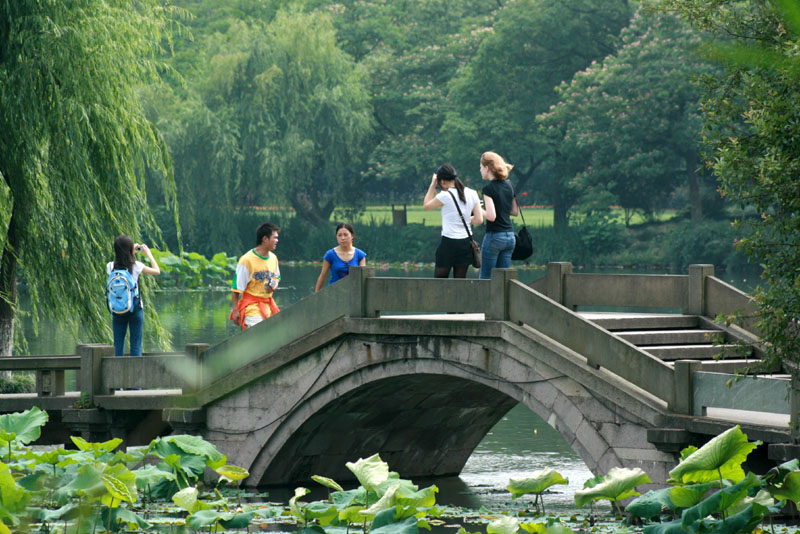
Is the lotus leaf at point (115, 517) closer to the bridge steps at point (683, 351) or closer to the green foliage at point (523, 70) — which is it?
the bridge steps at point (683, 351)

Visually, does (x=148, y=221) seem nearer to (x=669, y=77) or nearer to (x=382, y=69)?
(x=669, y=77)

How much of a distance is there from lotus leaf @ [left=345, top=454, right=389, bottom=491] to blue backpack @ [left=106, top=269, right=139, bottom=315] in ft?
12.9

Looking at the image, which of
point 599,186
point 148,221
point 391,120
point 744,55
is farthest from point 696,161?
point 744,55

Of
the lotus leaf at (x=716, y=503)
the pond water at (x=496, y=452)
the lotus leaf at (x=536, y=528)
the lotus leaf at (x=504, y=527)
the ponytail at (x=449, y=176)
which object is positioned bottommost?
the pond water at (x=496, y=452)

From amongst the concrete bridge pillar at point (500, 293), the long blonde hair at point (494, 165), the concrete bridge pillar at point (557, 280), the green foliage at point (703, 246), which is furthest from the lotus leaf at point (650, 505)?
the green foliage at point (703, 246)

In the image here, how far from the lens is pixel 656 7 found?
28.2 feet

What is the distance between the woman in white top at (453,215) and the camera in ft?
37.4

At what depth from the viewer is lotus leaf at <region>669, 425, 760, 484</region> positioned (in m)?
7.89

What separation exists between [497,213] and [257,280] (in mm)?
2448

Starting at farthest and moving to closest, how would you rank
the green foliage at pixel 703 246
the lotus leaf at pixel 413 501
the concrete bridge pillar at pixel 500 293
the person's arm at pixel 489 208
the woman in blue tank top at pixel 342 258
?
1. the green foliage at pixel 703 246
2. the woman in blue tank top at pixel 342 258
3. the person's arm at pixel 489 208
4. the concrete bridge pillar at pixel 500 293
5. the lotus leaf at pixel 413 501

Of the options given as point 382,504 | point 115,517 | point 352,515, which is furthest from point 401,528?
point 115,517

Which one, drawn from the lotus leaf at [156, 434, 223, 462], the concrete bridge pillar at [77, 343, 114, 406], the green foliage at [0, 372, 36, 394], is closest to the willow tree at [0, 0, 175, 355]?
the green foliage at [0, 372, 36, 394]

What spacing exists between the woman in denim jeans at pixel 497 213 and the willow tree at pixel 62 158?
17.6ft

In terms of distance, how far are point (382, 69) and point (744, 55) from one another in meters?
53.9
